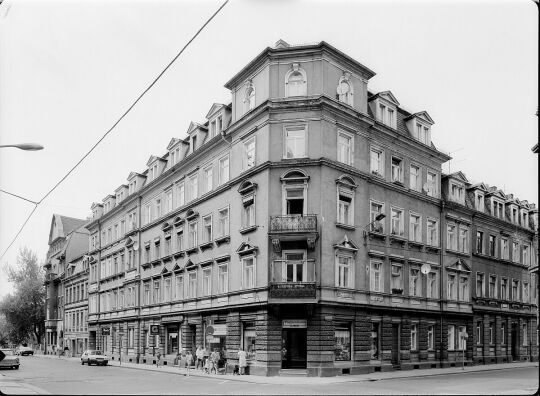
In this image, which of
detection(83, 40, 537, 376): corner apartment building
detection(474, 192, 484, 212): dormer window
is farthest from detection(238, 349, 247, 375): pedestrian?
detection(474, 192, 484, 212): dormer window

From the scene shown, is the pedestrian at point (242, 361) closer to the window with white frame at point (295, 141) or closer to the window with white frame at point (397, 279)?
the window with white frame at point (397, 279)

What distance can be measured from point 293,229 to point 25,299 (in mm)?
66611

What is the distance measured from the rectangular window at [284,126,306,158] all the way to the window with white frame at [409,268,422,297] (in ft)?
38.6

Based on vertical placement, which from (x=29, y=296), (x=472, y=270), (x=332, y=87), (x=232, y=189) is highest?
(x=332, y=87)

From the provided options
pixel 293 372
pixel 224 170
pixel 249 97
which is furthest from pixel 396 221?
pixel 293 372

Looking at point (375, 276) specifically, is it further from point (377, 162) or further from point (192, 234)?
point (192, 234)

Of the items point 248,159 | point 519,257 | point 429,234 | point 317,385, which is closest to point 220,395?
point 317,385

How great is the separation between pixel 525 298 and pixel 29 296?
6889 centimetres

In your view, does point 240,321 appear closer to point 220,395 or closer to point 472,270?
point 220,395

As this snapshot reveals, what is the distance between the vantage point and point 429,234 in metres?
40.8

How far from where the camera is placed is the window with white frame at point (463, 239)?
143 feet

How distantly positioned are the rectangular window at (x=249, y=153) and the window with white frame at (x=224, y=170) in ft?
9.27

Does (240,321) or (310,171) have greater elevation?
(310,171)

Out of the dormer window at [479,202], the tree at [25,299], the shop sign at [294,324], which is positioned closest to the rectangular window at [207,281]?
the shop sign at [294,324]
